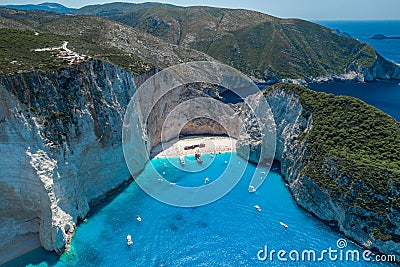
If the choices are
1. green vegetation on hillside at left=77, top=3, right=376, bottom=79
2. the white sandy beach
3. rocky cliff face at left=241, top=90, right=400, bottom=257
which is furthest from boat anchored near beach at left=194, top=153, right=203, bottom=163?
green vegetation on hillside at left=77, top=3, right=376, bottom=79

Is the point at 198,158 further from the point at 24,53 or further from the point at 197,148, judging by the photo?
the point at 24,53

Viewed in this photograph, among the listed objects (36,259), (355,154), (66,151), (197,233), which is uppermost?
(355,154)

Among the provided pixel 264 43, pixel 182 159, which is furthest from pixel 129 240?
pixel 264 43

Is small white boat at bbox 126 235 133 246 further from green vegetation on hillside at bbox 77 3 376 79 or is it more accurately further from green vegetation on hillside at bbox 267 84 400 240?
green vegetation on hillside at bbox 77 3 376 79

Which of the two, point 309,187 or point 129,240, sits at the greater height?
point 309,187

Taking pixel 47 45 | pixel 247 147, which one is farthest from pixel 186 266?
pixel 47 45

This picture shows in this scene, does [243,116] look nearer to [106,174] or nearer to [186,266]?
[106,174]

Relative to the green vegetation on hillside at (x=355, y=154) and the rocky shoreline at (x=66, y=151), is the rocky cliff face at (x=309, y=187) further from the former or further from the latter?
the green vegetation on hillside at (x=355, y=154)
